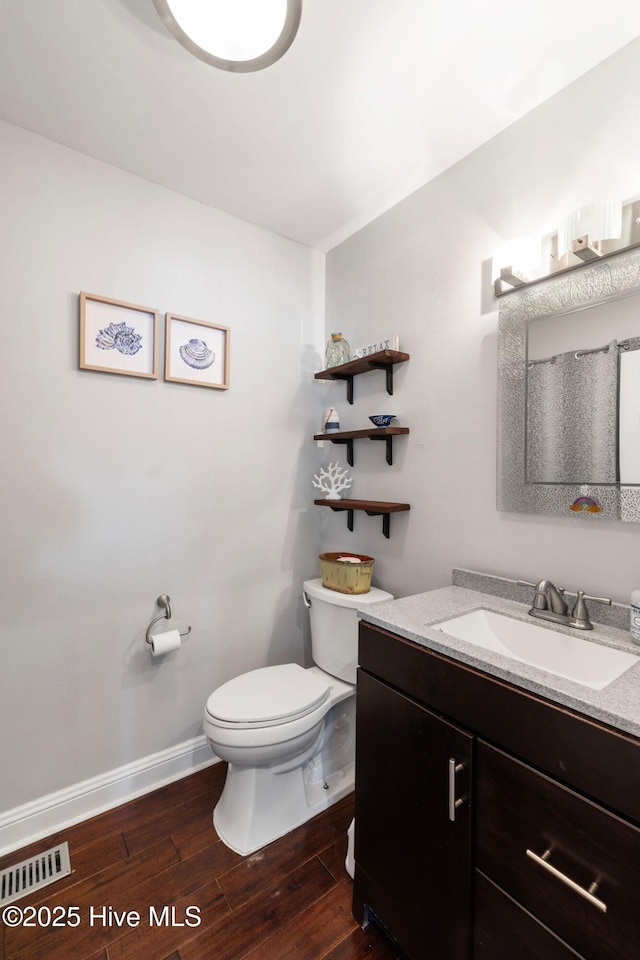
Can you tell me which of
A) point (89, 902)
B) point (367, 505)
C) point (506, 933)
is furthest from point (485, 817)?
point (89, 902)

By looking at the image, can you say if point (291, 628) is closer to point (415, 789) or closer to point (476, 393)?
point (415, 789)

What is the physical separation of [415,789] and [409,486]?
3.43 ft

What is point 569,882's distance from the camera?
0.76 meters

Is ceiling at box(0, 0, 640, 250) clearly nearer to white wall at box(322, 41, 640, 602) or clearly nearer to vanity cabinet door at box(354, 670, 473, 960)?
white wall at box(322, 41, 640, 602)

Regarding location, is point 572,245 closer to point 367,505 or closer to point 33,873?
point 367,505

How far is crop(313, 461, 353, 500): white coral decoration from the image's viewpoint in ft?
6.77

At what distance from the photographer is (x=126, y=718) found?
170 centimetres

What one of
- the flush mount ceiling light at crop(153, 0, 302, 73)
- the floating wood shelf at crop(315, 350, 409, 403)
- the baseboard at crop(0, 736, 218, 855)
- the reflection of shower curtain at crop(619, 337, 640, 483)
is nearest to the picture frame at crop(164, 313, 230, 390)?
the floating wood shelf at crop(315, 350, 409, 403)

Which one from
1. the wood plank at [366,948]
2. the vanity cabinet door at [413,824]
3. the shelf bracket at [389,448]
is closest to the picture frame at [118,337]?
the shelf bracket at [389,448]

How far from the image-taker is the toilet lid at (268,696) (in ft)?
4.74

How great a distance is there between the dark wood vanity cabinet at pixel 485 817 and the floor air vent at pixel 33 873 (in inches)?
37.5

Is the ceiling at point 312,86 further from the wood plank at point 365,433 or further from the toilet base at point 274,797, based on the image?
the toilet base at point 274,797

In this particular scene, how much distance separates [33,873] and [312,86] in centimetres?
258

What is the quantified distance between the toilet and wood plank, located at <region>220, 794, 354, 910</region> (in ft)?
0.09
